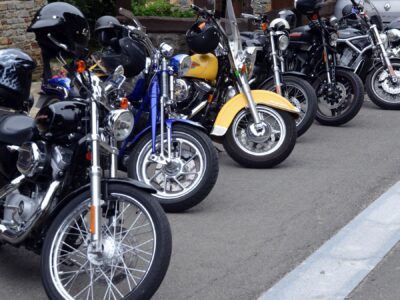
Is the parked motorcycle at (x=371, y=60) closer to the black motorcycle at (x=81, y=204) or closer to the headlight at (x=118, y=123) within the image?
the black motorcycle at (x=81, y=204)

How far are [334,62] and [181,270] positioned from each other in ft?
16.3

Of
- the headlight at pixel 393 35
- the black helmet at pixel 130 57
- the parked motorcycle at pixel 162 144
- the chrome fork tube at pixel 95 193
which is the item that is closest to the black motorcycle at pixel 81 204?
the chrome fork tube at pixel 95 193

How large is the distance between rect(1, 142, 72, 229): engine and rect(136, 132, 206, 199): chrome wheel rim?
1689 millimetres

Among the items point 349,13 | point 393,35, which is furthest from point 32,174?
point 393,35

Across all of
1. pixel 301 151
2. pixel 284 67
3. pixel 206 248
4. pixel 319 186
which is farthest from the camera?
pixel 284 67

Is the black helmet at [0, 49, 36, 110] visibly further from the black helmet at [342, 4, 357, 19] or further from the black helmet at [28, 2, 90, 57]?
the black helmet at [342, 4, 357, 19]

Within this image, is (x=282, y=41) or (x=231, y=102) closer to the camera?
(x=231, y=102)

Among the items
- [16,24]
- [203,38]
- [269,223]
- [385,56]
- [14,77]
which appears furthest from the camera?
[16,24]

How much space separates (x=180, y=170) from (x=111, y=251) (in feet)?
6.71

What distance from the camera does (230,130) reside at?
293 inches

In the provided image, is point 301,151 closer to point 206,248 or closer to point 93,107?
point 206,248

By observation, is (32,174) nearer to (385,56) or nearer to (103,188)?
(103,188)

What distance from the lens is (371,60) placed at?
419 inches

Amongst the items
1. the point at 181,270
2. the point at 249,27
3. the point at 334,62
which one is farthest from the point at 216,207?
the point at 249,27
